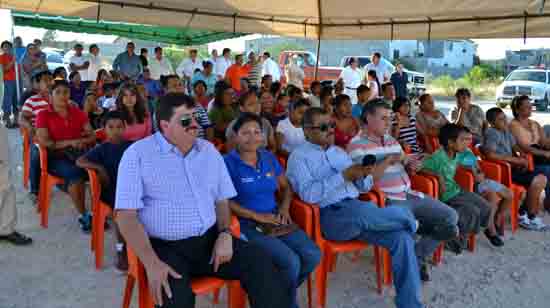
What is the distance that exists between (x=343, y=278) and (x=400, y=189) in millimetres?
745

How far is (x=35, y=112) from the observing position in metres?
5.13

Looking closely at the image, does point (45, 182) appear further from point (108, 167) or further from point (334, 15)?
point (334, 15)

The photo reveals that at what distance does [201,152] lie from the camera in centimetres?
250

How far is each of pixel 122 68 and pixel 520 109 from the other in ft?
24.7

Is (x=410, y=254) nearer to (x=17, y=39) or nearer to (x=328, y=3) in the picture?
(x=328, y=3)

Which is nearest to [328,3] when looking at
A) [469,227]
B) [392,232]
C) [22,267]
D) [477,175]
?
[477,175]

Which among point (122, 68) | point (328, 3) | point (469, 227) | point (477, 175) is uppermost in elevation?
point (328, 3)

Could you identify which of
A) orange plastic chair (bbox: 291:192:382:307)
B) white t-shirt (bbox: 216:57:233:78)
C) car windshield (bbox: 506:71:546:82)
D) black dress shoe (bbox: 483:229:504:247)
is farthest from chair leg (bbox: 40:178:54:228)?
car windshield (bbox: 506:71:546:82)

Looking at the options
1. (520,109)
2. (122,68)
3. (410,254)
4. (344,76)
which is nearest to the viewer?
(410,254)

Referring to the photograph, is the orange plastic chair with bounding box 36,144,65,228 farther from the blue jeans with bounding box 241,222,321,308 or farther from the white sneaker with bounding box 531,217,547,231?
the white sneaker with bounding box 531,217,547,231

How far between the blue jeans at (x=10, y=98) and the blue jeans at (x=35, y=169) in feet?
18.8

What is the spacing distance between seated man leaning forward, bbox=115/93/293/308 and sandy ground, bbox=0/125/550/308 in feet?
2.54

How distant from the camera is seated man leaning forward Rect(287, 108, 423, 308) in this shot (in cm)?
283

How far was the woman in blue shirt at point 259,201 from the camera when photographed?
2766 millimetres
